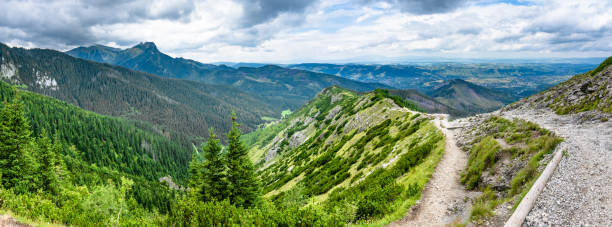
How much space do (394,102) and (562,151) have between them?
57105mm

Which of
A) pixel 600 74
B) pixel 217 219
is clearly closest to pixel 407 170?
pixel 217 219

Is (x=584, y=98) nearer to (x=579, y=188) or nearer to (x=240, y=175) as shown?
(x=579, y=188)

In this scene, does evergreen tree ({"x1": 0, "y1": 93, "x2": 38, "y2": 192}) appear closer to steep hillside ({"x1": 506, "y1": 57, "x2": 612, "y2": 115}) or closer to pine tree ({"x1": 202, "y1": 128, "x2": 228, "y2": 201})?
pine tree ({"x1": 202, "y1": 128, "x2": 228, "y2": 201})

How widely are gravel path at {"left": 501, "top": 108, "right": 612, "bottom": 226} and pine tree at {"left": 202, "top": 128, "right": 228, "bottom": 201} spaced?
72.9 ft

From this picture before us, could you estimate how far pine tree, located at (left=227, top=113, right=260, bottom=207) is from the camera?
80.4ft

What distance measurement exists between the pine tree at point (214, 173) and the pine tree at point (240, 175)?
89 cm

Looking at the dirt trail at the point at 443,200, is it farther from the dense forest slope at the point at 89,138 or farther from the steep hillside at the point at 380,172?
the dense forest slope at the point at 89,138

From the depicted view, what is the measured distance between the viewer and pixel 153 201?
330 feet

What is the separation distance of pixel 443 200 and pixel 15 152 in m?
46.8

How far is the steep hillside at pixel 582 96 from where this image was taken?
24.5 m

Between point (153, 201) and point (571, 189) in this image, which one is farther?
point (153, 201)

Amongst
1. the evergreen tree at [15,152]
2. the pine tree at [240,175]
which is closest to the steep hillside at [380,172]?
the pine tree at [240,175]

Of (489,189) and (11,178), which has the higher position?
(489,189)

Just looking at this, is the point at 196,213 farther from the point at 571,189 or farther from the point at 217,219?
the point at 571,189
